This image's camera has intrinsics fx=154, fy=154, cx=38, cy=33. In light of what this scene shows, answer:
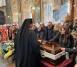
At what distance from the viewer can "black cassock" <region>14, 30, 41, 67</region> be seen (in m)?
2.48

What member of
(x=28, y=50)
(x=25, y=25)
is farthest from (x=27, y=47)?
(x=25, y=25)

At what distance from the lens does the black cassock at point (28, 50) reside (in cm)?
248

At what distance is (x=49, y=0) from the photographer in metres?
5.26

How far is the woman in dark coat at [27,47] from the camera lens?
2477 millimetres

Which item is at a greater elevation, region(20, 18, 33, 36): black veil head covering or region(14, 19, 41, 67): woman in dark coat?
region(20, 18, 33, 36): black veil head covering

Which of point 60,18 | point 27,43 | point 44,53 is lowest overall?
point 44,53

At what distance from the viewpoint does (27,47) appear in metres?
2.48

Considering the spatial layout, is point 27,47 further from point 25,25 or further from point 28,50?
point 25,25

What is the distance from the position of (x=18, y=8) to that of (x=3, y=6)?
66.1 inches

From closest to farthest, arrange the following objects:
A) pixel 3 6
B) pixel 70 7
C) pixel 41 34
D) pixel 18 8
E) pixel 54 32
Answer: pixel 70 7
pixel 54 32
pixel 41 34
pixel 18 8
pixel 3 6

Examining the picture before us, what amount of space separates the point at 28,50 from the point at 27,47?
0.17 feet

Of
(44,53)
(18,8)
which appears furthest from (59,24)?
(18,8)

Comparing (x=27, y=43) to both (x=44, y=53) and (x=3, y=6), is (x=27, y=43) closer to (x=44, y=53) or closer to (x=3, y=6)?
(x=44, y=53)

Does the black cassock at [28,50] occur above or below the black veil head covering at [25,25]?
below
